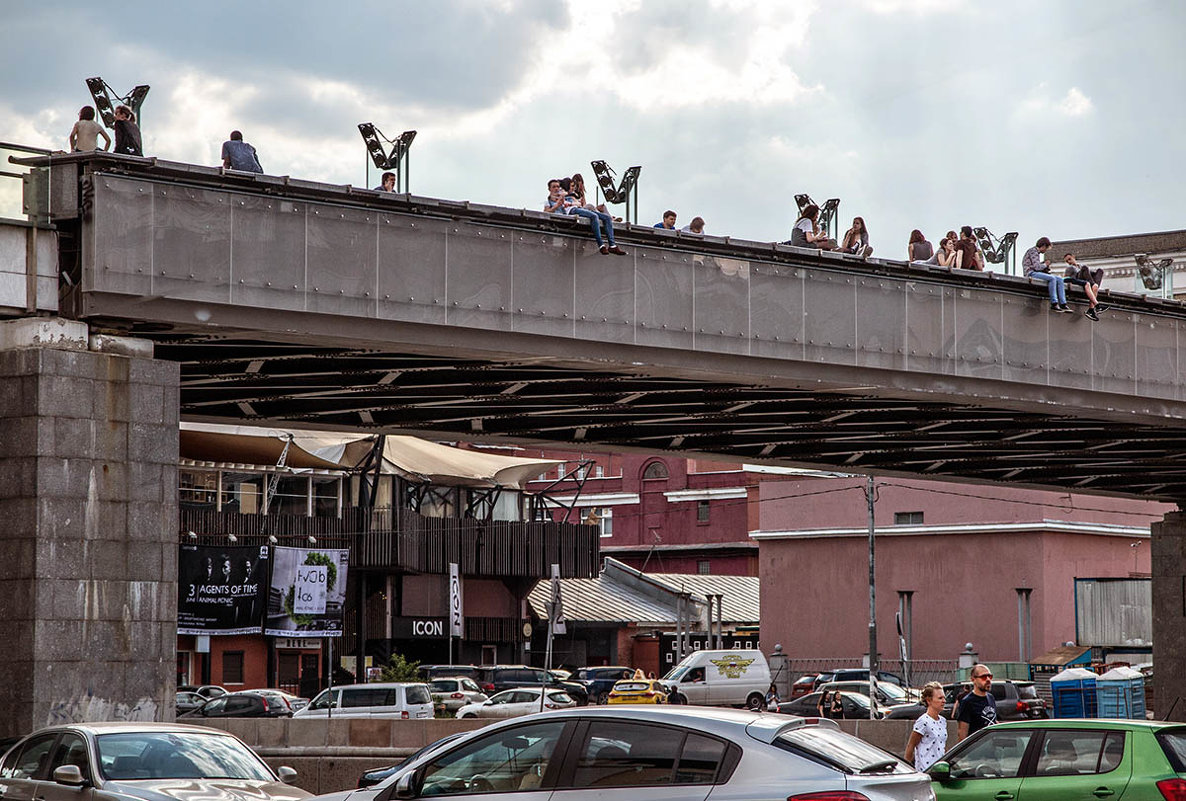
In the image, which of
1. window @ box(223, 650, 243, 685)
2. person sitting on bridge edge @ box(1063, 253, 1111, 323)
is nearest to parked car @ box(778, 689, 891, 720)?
person sitting on bridge edge @ box(1063, 253, 1111, 323)

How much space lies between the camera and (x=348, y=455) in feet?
181

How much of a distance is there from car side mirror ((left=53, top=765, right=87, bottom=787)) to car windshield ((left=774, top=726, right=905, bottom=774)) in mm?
6256

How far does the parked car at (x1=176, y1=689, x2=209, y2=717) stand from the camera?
40513 millimetres

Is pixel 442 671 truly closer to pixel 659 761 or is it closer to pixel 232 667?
pixel 232 667

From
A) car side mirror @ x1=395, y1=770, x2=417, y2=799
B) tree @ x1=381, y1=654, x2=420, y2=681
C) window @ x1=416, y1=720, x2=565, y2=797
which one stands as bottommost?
tree @ x1=381, y1=654, x2=420, y2=681

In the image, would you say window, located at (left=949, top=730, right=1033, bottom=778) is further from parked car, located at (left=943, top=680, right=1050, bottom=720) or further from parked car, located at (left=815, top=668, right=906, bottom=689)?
parked car, located at (left=815, top=668, right=906, bottom=689)

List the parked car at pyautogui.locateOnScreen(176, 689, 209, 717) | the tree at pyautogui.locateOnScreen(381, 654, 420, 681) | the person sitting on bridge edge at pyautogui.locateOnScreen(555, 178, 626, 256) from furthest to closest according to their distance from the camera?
the tree at pyautogui.locateOnScreen(381, 654, 420, 681)
the parked car at pyautogui.locateOnScreen(176, 689, 209, 717)
the person sitting on bridge edge at pyautogui.locateOnScreen(555, 178, 626, 256)

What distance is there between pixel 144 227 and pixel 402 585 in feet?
113

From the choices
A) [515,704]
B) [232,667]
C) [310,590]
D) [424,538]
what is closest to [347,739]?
[515,704]

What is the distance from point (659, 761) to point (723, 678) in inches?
1550

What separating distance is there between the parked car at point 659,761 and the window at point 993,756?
4.39 metres

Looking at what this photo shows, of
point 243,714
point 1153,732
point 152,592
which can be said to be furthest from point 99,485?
point 243,714

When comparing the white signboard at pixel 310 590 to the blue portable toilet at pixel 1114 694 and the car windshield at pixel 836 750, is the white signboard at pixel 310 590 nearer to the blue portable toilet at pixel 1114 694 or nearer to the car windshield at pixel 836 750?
the blue portable toilet at pixel 1114 694

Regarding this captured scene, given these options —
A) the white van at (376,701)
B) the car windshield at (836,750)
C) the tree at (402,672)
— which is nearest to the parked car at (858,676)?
the tree at (402,672)
